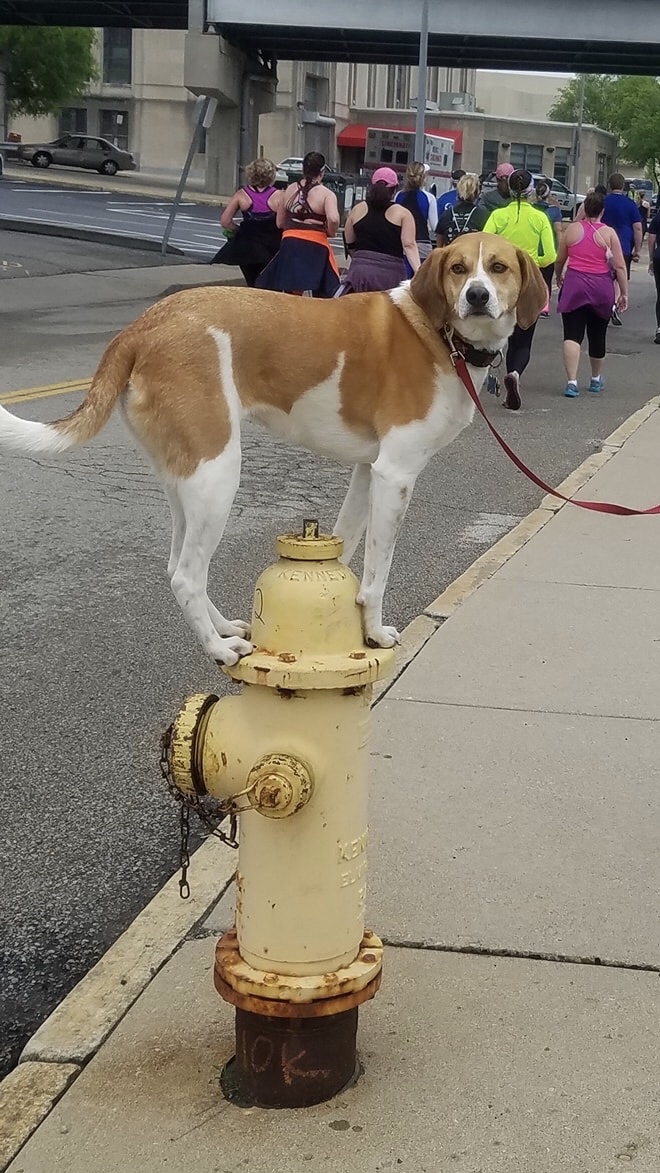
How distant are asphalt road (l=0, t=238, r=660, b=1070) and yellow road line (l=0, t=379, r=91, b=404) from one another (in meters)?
0.14

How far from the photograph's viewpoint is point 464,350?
4.20m

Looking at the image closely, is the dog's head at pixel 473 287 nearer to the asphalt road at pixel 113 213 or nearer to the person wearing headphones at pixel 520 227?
the person wearing headphones at pixel 520 227

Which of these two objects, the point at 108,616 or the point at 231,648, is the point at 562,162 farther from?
the point at 231,648

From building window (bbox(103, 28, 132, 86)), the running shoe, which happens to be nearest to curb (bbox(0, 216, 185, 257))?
the running shoe

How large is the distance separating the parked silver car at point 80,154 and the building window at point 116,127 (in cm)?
1308

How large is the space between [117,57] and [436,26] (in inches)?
1951

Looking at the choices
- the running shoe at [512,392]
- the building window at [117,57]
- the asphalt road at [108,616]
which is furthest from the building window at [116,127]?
the running shoe at [512,392]

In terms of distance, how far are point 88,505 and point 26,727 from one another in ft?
11.3

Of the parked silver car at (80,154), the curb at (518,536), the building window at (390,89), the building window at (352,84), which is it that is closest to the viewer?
the curb at (518,536)

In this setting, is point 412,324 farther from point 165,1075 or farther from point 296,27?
point 296,27

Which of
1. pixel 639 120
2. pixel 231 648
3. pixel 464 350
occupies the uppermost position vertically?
pixel 639 120

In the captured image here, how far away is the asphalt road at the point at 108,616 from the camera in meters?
3.83

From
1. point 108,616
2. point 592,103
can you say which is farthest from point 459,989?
point 592,103

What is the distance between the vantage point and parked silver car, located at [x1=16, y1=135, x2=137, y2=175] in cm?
6097
